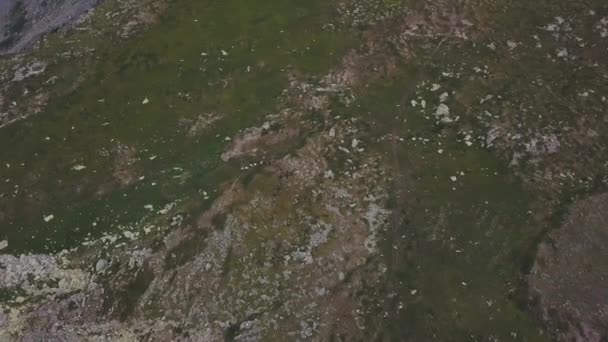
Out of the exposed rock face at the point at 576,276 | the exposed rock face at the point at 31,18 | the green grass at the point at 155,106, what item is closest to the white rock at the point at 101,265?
the green grass at the point at 155,106

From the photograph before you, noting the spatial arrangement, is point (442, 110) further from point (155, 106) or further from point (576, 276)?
point (155, 106)

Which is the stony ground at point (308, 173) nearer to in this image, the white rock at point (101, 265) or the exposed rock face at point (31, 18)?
the white rock at point (101, 265)

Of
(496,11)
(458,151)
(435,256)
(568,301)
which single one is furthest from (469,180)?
(496,11)

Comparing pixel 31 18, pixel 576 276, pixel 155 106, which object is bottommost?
pixel 576 276

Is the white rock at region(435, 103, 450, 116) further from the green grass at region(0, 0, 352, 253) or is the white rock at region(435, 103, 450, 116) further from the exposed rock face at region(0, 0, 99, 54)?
the exposed rock face at region(0, 0, 99, 54)

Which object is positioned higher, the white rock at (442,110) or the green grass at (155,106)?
the green grass at (155,106)

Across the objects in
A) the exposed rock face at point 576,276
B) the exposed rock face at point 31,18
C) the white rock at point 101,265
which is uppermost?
the exposed rock face at point 31,18

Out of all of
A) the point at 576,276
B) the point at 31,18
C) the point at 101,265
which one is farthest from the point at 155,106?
the point at 576,276
